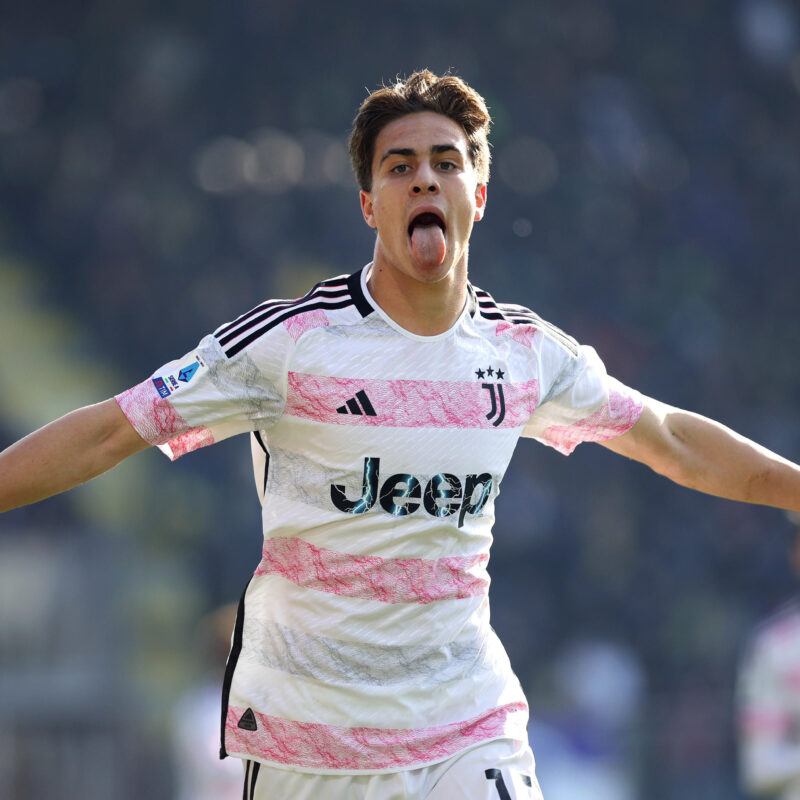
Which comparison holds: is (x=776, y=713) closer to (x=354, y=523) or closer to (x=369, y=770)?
(x=369, y=770)

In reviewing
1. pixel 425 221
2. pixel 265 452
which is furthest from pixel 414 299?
pixel 265 452

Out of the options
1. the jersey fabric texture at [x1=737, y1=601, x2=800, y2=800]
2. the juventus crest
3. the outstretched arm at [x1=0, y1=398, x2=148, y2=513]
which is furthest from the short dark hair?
the jersey fabric texture at [x1=737, y1=601, x2=800, y2=800]

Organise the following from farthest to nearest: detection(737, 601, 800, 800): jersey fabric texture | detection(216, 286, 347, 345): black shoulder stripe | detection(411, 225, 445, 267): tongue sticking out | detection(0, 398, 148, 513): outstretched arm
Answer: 1. detection(737, 601, 800, 800): jersey fabric texture
2. detection(411, 225, 445, 267): tongue sticking out
3. detection(216, 286, 347, 345): black shoulder stripe
4. detection(0, 398, 148, 513): outstretched arm

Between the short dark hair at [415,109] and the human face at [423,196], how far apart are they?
0.03 metres

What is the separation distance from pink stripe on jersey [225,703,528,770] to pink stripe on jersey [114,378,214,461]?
0.72m

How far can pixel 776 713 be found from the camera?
5027mm

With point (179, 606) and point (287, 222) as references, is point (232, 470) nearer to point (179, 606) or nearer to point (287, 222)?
point (179, 606)

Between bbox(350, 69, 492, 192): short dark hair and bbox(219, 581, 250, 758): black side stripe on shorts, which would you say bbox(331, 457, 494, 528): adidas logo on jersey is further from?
bbox(350, 69, 492, 192): short dark hair

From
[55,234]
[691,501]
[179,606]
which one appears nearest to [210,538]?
[179,606]

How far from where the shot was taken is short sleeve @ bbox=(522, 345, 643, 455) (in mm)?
3146

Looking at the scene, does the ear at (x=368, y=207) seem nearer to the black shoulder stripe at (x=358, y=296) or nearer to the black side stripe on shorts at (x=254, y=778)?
the black shoulder stripe at (x=358, y=296)

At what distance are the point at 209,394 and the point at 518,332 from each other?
0.84 meters

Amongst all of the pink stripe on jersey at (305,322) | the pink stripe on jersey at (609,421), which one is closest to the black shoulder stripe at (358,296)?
the pink stripe on jersey at (305,322)

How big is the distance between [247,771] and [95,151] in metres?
5.60
